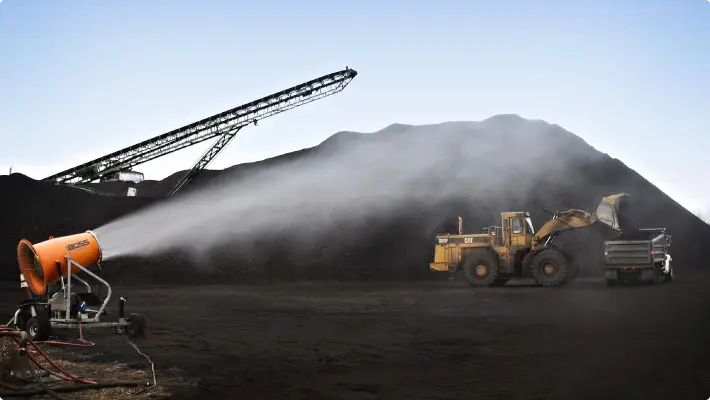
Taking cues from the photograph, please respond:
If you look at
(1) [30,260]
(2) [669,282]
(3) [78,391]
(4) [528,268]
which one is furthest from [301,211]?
(3) [78,391]

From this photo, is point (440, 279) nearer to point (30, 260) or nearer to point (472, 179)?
point (472, 179)

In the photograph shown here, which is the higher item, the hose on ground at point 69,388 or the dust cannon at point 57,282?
the dust cannon at point 57,282

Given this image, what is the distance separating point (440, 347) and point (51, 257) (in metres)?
7.89

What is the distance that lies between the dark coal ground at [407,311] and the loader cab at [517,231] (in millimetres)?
2157

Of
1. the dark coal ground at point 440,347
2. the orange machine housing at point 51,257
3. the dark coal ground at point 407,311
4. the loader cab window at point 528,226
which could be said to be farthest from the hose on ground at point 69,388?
the loader cab window at point 528,226

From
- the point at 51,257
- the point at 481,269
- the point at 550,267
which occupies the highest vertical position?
the point at 51,257

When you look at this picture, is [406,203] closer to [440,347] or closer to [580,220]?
[580,220]

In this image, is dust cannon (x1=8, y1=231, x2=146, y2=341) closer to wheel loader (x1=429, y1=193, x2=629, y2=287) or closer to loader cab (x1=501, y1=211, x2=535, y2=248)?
wheel loader (x1=429, y1=193, x2=629, y2=287)

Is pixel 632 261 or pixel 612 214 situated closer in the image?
pixel 632 261

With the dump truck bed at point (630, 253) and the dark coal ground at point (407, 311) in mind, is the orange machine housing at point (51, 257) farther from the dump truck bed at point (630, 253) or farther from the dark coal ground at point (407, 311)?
the dump truck bed at point (630, 253)

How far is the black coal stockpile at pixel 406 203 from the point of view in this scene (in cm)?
3139

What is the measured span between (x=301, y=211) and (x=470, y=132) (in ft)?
44.0

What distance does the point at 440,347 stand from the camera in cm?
1058

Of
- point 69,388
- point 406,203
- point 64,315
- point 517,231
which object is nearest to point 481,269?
point 517,231
